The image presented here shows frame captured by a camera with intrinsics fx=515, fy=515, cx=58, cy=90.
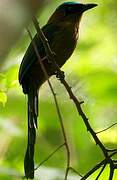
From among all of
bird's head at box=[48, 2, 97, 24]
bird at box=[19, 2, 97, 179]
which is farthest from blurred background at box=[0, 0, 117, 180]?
bird's head at box=[48, 2, 97, 24]

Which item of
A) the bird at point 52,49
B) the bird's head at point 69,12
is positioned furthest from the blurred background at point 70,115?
the bird's head at point 69,12

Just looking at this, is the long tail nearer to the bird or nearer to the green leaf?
the bird

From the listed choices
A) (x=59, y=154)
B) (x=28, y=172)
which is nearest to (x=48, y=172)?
(x=28, y=172)

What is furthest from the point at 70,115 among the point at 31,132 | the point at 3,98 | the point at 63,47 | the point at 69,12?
the point at 3,98

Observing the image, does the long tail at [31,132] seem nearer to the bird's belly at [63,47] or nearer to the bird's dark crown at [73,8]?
the bird's belly at [63,47]

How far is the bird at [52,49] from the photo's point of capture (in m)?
2.53

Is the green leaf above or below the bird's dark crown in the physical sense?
below

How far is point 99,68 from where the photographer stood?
2865 millimetres

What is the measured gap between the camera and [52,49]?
2.72 meters

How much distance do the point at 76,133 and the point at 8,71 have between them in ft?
2.89

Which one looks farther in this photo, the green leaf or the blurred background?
the blurred background

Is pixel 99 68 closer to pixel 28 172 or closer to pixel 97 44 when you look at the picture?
pixel 97 44

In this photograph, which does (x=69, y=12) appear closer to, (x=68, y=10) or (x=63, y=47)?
(x=68, y=10)

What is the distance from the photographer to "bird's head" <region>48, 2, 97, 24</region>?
9.66ft
